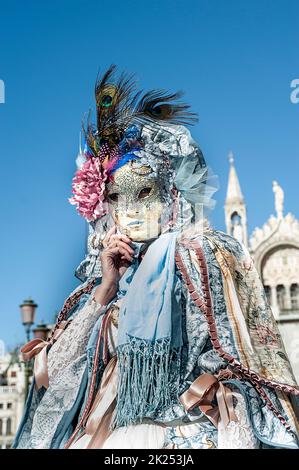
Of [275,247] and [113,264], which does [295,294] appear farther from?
[113,264]

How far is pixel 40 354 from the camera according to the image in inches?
114

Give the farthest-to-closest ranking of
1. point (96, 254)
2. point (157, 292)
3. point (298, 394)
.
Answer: point (96, 254) → point (157, 292) → point (298, 394)

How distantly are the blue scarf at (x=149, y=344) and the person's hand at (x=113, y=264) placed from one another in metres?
0.11

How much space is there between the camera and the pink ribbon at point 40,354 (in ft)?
9.41

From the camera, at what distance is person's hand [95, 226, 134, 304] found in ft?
9.36

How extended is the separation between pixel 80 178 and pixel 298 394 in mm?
1371

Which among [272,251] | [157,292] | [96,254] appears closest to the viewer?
[157,292]

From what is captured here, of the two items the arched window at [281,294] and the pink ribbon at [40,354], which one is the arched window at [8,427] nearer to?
the pink ribbon at [40,354]

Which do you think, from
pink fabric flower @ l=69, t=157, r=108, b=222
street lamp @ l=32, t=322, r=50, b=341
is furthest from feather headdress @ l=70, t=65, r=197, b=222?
street lamp @ l=32, t=322, r=50, b=341

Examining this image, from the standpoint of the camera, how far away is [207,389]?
2.52 m

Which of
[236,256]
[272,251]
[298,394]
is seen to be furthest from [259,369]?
[272,251]

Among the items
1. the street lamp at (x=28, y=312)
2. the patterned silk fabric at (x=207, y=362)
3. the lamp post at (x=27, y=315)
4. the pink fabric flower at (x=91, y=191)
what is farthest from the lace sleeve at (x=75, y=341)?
the street lamp at (x=28, y=312)

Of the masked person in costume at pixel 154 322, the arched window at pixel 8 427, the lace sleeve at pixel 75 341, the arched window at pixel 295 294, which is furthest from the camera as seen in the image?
Answer: the arched window at pixel 295 294
